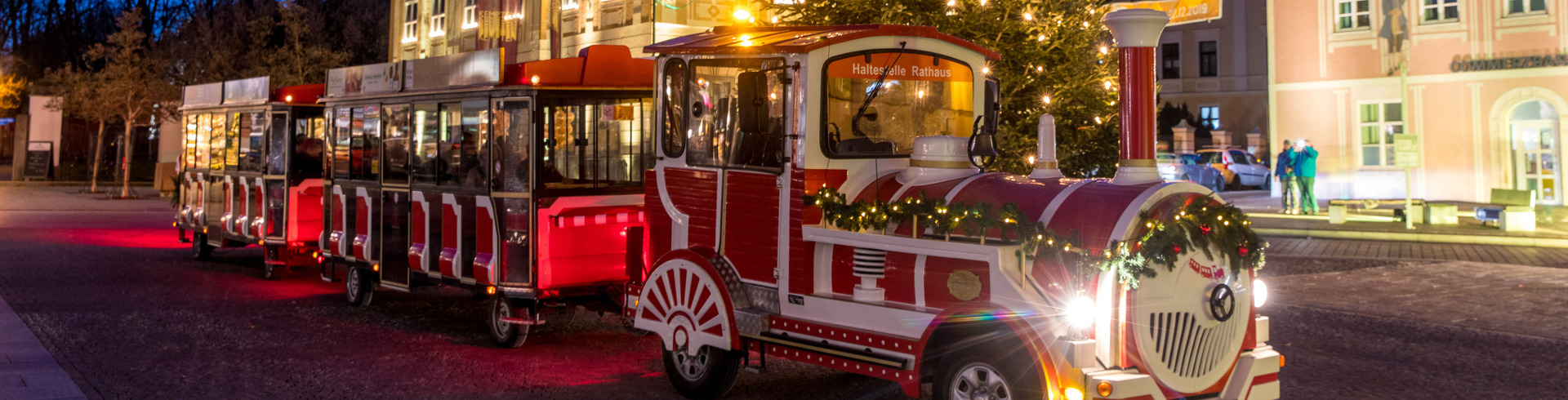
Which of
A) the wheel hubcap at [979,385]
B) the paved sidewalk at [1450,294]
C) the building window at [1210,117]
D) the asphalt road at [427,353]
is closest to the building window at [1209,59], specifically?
the building window at [1210,117]

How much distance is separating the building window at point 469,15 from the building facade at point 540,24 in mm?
21

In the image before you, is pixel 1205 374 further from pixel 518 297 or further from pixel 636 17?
pixel 636 17

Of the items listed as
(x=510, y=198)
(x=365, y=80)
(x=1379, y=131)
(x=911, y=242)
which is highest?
(x=1379, y=131)

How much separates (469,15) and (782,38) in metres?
26.7

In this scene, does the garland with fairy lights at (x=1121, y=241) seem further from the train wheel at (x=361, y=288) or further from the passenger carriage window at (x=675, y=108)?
the train wheel at (x=361, y=288)

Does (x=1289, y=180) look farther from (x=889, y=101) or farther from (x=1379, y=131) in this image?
(x=889, y=101)

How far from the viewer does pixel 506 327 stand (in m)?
9.27

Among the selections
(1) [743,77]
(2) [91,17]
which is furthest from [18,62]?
(1) [743,77]

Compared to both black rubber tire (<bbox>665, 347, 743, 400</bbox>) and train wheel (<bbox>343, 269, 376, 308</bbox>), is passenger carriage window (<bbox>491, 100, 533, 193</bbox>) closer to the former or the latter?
black rubber tire (<bbox>665, 347, 743, 400</bbox>)

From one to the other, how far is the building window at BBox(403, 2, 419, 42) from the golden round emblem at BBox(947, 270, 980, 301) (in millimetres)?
31523

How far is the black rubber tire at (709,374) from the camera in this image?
7.11 m

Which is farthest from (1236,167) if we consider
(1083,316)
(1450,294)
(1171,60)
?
(1083,316)

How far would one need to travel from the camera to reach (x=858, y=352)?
6234mm

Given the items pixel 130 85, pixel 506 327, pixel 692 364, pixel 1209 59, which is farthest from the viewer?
pixel 1209 59
